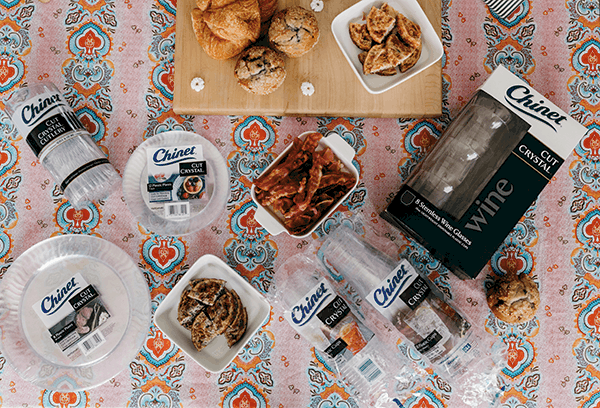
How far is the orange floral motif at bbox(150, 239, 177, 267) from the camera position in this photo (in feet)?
Result: 3.50

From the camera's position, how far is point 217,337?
1020mm

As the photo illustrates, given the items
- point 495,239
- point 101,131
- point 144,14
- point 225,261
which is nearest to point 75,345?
point 225,261

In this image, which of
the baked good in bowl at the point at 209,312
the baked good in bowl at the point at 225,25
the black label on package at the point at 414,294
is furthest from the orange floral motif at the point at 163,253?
the black label on package at the point at 414,294

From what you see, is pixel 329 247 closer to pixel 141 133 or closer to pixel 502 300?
pixel 502 300

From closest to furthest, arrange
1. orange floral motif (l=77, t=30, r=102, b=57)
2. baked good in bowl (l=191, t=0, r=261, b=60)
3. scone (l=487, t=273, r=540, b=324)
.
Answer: baked good in bowl (l=191, t=0, r=261, b=60), scone (l=487, t=273, r=540, b=324), orange floral motif (l=77, t=30, r=102, b=57)

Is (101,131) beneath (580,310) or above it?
beneath

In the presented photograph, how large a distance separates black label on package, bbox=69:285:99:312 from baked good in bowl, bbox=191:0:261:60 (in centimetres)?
69

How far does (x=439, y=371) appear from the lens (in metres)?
1.02

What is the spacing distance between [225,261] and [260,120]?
1.32 ft

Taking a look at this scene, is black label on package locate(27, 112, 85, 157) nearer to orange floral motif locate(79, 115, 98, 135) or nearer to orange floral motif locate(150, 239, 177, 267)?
orange floral motif locate(79, 115, 98, 135)

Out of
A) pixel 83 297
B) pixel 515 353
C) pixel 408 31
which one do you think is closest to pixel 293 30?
pixel 408 31

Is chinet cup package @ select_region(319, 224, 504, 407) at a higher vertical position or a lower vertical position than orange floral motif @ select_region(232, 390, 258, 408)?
higher

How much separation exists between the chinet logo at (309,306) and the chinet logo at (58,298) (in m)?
0.58

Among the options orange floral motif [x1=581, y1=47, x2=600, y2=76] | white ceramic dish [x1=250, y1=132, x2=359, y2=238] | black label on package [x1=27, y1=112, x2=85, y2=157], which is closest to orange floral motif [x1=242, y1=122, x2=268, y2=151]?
white ceramic dish [x1=250, y1=132, x2=359, y2=238]
